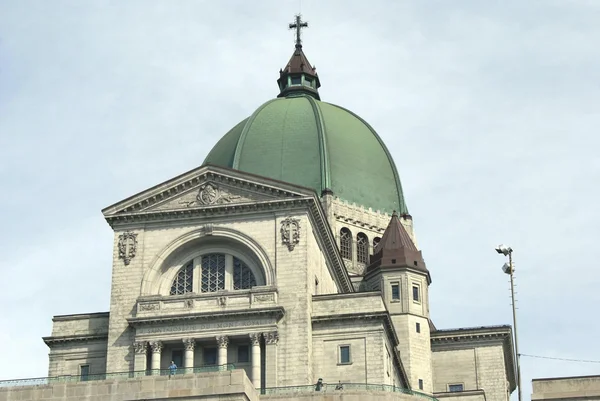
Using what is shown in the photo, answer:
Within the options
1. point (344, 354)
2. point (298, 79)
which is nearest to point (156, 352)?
point (344, 354)

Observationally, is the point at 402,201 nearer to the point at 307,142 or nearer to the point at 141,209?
the point at 307,142

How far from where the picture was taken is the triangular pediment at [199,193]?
7669 centimetres

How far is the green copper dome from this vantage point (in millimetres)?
98688

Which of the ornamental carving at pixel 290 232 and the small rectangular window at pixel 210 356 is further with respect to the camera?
the ornamental carving at pixel 290 232

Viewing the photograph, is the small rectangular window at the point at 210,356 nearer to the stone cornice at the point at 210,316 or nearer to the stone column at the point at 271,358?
the stone cornice at the point at 210,316

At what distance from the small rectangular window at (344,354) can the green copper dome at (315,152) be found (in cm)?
2534

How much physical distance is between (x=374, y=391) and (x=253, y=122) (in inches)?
1752

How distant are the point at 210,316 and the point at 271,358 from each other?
14.3ft

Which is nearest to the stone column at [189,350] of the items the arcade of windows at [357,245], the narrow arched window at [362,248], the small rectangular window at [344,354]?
the small rectangular window at [344,354]

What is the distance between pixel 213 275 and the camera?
7669cm

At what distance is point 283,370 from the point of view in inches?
2832

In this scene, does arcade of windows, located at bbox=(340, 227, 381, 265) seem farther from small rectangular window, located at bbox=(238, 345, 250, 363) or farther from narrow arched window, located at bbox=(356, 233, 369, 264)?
small rectangular window, located at bbox=(238, 345, 250, 363)

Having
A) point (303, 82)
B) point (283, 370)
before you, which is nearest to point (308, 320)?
point (283, 370)

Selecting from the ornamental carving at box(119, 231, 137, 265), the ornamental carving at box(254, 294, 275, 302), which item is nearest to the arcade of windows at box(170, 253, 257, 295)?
the ornamental carving at box(254, 294, 275, 302)
